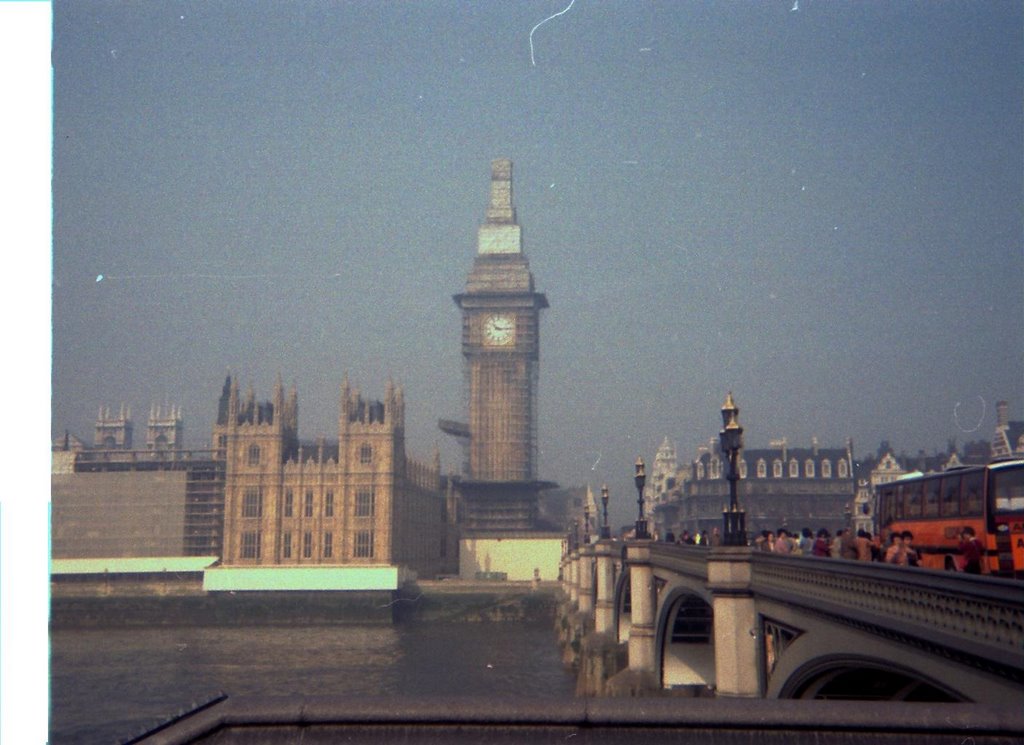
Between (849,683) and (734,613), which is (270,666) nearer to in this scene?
(734,613)

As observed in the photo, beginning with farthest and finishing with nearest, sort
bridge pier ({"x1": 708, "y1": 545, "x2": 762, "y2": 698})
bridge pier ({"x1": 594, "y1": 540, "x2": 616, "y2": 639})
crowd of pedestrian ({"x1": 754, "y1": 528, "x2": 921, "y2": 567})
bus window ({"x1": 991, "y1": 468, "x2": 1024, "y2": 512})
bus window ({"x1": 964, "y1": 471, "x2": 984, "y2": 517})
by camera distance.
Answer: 1. bridge pier ({"x1": 594, "y1": 540, "x2": 616, "y2": 639})
2. bus window ({"x1": 964, "y1": 471, "x2": 984, "y2": 517})
3. bus window ({"x1": 991, "y1": 468, "x2": 1024, "y2": 512})
4. bridge pier ({"x1": 708, "y1": 545, "x2": 762, "y2": 698})
5. crowd of pedestrian ({"x1": 754, "y1": 528, "x2": 921, "y2": 567})

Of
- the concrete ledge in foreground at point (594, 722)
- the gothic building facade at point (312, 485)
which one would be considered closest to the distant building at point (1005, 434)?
the gothic building facade at point (312, 485)

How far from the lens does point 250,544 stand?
97.1 metres

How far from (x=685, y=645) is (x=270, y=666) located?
26.8 m

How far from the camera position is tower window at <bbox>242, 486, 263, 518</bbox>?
320 feet

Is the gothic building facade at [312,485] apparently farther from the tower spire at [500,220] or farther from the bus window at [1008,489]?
the bus window at [1008,489]

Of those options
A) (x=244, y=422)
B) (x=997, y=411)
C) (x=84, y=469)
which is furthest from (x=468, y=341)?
(x=997, y=411)

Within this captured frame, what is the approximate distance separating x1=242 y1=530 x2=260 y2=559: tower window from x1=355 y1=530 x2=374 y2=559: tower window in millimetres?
9282

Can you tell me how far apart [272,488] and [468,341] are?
5006cm

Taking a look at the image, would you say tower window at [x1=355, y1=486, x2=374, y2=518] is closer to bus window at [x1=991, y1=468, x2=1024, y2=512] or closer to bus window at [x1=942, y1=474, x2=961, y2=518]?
bus window at [x1=942, y1=474, x2=961, y2=518]

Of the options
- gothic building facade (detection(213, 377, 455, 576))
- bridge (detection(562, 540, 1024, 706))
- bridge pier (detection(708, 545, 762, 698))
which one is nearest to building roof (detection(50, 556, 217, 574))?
gothic building facade (detection(213, 377, 455, 576))

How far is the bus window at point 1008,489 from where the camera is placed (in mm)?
17156

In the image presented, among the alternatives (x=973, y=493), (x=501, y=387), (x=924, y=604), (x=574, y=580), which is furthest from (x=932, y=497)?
(x=501, y=387)

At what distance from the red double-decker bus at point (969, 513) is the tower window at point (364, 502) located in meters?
79.9
